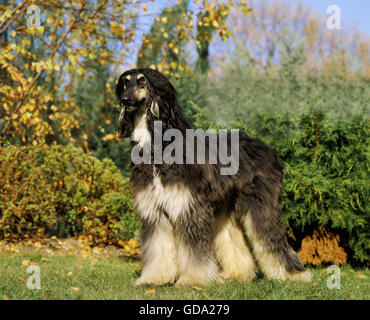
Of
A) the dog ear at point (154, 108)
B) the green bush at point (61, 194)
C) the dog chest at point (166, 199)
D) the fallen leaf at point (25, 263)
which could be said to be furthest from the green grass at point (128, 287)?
the dog ear at point (154, 108)

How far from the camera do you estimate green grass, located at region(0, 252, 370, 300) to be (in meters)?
3.29

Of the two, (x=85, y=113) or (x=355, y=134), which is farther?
(x=85, y=113)

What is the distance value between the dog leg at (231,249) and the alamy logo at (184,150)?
1.87 feet

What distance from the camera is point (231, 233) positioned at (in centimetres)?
437

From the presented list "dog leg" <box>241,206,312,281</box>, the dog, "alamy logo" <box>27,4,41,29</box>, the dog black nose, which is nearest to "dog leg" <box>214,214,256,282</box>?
the dog

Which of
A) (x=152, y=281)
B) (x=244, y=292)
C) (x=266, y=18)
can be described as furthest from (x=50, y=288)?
(x=266, y=18)

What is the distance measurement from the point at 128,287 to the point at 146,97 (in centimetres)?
161

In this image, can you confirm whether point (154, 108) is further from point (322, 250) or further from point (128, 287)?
point (322, 250)

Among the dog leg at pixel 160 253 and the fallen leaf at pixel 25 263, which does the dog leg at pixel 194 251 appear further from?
the fallen leaf at pixel 25 263

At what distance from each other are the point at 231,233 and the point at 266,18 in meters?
22.1

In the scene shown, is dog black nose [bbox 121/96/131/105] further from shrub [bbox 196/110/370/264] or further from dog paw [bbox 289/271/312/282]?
shrub [bbox 196/110/370/264]

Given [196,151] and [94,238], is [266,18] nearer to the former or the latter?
A: [94,238]

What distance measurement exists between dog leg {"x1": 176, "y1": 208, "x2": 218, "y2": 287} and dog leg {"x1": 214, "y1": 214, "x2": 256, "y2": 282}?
59 cm

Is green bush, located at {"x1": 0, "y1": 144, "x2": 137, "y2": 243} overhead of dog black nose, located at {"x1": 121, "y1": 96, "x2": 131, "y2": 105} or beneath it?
beneath
